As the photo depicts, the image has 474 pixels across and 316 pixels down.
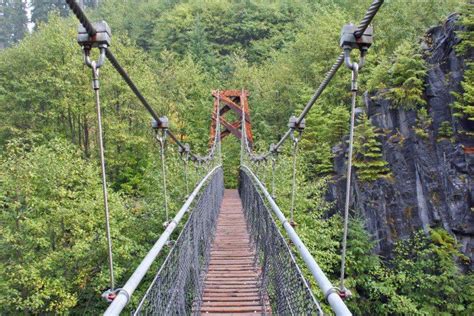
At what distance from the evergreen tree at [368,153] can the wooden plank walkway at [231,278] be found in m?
4.92

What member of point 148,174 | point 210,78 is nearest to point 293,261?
point 148,174

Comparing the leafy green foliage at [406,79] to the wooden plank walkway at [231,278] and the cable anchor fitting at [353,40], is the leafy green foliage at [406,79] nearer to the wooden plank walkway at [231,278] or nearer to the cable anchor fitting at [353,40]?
the wooden plank walkway at [231,278]

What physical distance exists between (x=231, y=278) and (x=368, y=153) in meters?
6.65

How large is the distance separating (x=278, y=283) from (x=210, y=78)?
60.4 feet

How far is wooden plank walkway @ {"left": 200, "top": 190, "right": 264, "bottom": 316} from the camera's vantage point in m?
2.75

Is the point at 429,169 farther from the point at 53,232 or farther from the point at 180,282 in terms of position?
the point at 53,232

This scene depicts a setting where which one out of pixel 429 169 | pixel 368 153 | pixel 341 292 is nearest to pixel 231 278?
pixel 341 292

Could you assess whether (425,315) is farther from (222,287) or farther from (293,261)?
(293,261)

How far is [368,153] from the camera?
29.6ft

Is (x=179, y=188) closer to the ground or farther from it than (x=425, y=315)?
farther from it

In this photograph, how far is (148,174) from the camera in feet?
32.2

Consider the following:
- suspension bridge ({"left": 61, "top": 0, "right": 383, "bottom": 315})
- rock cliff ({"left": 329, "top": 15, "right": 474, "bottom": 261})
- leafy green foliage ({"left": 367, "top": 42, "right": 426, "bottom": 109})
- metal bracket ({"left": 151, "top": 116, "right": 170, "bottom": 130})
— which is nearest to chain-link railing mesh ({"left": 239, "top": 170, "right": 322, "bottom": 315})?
suspension bridge ({"left": 61, "top": 0, "right": 383, "bottom": 315})

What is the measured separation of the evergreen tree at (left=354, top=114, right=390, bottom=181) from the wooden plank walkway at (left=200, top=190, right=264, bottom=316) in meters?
4.92

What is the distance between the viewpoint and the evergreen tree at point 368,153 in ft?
29.2
